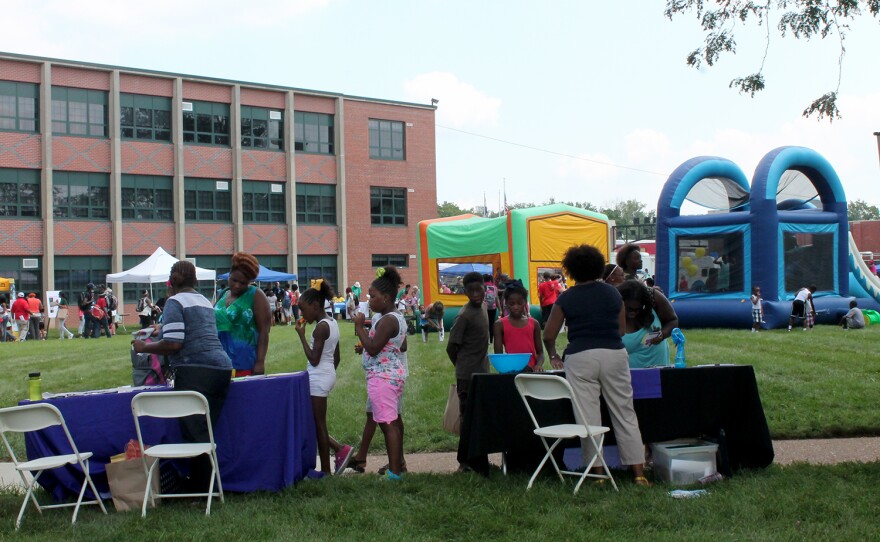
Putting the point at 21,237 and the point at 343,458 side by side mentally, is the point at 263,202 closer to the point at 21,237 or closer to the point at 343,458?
the point at 21,237

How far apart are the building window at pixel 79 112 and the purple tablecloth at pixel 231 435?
1377 inches

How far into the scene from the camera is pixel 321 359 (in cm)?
701

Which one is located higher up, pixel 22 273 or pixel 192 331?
pixel 22 273

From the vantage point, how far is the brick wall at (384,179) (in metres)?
45.2

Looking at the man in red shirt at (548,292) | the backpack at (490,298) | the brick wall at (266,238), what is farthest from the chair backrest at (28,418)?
the brick wall at (266,238)

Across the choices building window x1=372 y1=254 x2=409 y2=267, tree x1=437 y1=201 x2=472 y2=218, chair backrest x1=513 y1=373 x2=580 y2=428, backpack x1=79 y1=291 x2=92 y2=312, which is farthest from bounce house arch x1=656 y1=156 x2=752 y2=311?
tree x1=437 y1=201 x2=472 y2=218

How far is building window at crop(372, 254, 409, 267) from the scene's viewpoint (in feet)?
150

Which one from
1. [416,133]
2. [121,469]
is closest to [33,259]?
[416,133]

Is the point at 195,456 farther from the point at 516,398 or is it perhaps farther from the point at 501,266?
the point at 501,266

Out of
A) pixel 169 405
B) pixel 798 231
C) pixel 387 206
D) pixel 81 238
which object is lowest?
pixel 169 405

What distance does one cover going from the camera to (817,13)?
8.67 metres

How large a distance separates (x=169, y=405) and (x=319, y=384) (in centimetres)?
142

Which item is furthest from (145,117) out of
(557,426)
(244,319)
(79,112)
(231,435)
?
(557,426)

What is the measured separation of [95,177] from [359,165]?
13.0 metres
